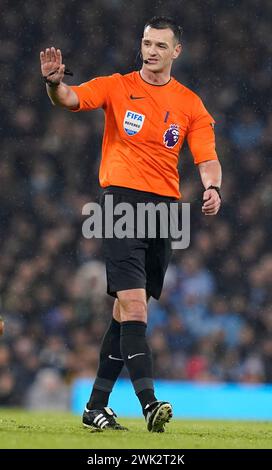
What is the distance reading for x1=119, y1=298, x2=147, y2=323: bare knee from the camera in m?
5.74

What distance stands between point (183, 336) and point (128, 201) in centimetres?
758

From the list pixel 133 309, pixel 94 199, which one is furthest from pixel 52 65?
pixel 94 199

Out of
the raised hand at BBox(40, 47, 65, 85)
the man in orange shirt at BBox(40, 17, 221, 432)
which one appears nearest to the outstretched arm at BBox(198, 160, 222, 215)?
the man in orange shirt at BBox(40, 17, 221, 432)

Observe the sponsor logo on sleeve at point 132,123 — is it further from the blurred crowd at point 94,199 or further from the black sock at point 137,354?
the blurred crowd at point 94,199

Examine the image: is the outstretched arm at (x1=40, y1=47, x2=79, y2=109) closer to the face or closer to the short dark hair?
the face

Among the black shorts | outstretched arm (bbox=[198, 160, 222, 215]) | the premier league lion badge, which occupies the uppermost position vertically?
the premier league lion badge

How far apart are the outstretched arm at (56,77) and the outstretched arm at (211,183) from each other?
0.90 metres

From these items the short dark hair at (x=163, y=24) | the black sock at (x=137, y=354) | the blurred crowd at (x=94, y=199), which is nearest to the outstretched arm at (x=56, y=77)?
the short dark hair at (x=163, y=24)

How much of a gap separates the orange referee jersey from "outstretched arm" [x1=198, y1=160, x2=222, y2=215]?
7.1 inches

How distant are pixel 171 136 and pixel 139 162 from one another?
268 millimetres

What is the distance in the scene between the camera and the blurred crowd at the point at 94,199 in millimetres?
13234

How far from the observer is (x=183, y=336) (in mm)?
13312

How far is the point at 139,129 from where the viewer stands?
6.02 m
